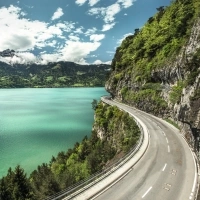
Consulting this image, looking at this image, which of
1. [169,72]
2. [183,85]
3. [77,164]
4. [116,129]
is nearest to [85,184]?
[77,164]

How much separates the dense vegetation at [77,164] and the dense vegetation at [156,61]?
34.3 feet

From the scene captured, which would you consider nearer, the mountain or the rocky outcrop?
the rocky outcrop

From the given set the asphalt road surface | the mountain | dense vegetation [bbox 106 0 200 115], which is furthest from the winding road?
dense vegetation [bbox 106 0 200 115]

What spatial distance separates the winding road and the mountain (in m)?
3.41

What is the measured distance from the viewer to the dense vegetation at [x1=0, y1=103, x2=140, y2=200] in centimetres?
2961

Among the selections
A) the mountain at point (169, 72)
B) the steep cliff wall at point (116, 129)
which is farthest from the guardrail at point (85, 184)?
the steep cliff wall at point (116, 129)

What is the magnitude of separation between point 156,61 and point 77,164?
38.1m

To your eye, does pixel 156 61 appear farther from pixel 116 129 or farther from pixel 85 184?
pixel 85 184

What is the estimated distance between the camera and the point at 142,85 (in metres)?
70.0

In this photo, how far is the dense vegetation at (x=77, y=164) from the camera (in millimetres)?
29609

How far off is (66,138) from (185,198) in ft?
200

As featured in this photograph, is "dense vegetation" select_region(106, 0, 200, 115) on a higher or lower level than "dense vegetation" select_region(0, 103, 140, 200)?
higher

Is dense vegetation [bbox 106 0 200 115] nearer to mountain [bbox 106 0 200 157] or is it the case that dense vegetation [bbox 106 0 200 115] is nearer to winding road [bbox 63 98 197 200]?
mountain [bbox 106 0 200 157]

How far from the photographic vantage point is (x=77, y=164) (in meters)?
47.8
